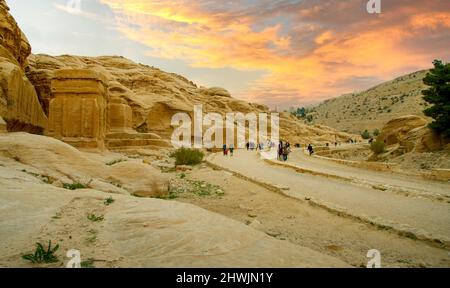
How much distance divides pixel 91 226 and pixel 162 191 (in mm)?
5249

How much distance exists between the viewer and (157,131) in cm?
3250

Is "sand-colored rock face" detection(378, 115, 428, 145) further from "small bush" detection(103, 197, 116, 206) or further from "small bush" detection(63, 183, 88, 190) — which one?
"small bush" detection(103, 197, 116, 206)

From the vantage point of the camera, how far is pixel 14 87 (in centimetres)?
1520

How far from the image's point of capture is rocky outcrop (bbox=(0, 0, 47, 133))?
14719mm

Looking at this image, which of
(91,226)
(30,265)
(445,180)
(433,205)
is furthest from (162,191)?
(445,180)

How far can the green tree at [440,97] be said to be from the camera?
69.9 ft

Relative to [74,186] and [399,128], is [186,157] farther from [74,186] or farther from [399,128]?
[399,128]

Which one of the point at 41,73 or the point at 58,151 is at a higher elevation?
the point at 41,73

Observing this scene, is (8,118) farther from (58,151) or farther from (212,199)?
(212,199)

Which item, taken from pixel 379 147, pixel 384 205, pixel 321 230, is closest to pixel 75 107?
pixel 321 230

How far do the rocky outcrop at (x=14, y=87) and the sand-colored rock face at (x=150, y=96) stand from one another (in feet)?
5.71

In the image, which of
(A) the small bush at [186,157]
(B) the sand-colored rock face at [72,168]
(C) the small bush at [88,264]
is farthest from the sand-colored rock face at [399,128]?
(C) the small bush at [88,264]

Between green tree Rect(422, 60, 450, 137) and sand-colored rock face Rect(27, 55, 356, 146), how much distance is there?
21.1 m

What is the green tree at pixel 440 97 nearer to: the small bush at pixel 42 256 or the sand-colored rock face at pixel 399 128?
the sand-colored rock face at pixel 399 128
